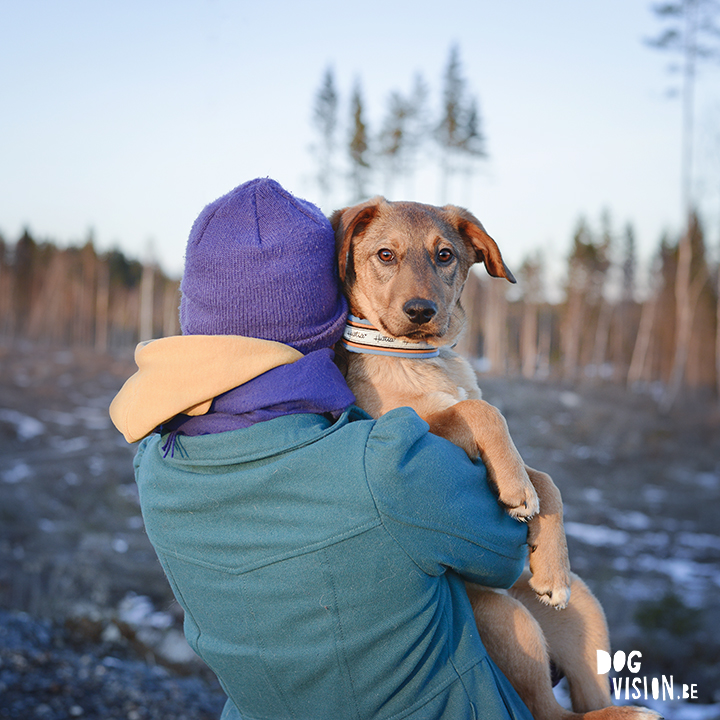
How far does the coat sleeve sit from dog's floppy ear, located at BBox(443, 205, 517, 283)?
1.77 m

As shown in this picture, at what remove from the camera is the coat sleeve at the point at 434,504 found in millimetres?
1659

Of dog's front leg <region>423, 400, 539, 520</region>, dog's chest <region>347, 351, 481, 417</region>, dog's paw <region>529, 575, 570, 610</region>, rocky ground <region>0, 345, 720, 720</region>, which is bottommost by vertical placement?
rocky ground <region>0, 345, 720, 720</region>

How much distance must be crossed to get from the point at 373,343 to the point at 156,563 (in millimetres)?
10417

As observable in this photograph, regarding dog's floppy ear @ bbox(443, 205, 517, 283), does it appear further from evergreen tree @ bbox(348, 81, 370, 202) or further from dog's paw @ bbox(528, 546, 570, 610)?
evergreen tree @ bbox(348, 81, 370, 202)

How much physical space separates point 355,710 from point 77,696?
5493mm

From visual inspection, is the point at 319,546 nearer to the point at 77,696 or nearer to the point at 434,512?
the point at 434,512

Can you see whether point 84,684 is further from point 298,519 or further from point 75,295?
point 75,295

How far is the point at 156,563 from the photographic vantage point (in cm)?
1164

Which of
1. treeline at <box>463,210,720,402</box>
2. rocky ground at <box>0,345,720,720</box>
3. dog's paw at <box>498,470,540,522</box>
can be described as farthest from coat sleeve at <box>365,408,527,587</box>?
treeline at <box>463,210,720,402</box>

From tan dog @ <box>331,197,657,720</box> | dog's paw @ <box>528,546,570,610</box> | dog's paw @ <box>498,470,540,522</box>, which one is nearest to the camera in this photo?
dog's paw @ <box>498,470,540,522</box>

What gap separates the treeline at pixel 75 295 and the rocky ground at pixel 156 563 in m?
48.9

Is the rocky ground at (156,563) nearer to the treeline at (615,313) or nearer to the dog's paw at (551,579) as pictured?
the dog's paw at (551,579)

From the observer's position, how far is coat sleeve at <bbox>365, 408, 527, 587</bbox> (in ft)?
5.44

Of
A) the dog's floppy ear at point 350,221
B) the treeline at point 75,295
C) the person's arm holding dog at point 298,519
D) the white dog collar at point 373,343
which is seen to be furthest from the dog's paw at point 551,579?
the treeline at point 75,295
